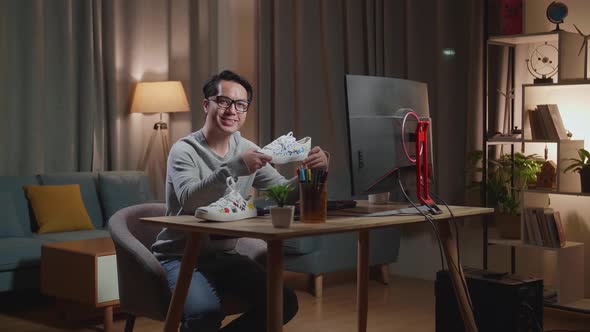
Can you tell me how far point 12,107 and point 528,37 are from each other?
10.8ft

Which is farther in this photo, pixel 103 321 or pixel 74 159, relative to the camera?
pixel 74 159

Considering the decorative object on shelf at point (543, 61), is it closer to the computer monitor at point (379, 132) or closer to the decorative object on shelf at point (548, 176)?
the decorative object on shelf at point (548, 176)

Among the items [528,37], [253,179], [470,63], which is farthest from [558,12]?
[253,179]

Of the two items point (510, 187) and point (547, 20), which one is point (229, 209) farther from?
point (547, 20)

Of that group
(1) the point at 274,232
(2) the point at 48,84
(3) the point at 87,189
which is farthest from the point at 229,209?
(2) the point at 48,84

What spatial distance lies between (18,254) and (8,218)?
548 mm

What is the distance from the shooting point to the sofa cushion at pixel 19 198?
4.90 metres

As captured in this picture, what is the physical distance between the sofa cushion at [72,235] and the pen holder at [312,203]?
268 centimetres

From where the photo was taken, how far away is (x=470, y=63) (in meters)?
4.95

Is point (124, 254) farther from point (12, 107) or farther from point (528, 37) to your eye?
point (12, 107)

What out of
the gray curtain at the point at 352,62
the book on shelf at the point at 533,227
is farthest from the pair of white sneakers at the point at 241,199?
the gray curtain at the point at 352,62

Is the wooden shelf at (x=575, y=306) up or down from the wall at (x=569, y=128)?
down

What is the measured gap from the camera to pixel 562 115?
4465 millimetres

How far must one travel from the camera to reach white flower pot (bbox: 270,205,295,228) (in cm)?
218
